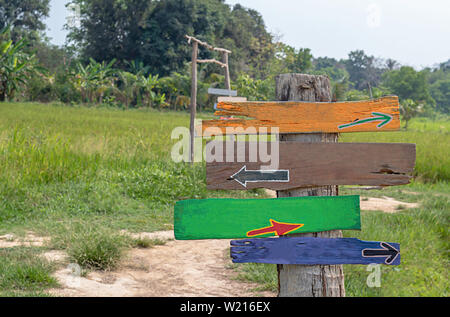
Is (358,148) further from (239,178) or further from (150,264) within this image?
(150,264)

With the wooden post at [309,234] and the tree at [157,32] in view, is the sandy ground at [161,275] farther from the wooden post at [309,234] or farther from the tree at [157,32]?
the tree at [157,32]

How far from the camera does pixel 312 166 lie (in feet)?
6.86

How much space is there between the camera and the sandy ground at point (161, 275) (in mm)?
3354

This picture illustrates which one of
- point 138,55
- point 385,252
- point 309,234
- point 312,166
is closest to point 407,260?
point 385,252

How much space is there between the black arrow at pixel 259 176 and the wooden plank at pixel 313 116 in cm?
20

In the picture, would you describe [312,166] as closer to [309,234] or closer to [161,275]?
[309,234]

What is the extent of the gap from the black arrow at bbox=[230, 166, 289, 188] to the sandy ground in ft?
5.06

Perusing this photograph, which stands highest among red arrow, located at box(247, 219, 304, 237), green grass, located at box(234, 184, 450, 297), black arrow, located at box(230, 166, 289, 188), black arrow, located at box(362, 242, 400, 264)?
black arrow, located at box(230, 166, 289, 188)

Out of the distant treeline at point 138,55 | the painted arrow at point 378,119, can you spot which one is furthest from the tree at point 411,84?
the painted arrow at point 378,119

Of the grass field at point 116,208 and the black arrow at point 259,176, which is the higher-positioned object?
the black arrow at point 259,176

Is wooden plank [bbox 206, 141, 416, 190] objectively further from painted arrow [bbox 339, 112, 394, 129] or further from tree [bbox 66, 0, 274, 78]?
tree [bbox 66, 0, 274, 78]

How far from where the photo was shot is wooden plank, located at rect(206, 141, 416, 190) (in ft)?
6.71

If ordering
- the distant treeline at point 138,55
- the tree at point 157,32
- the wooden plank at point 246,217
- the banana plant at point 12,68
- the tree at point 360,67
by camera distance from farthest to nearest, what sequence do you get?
the tree at point 360,67 < the tree at point 157,32 < the distant treeline at point 138,55 < the banana plant at point 12,68 < the wooden plank at point 246,217

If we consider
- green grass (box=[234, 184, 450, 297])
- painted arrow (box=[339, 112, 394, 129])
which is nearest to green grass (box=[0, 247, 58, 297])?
green grass (box=[234, 184, 450, 297])
